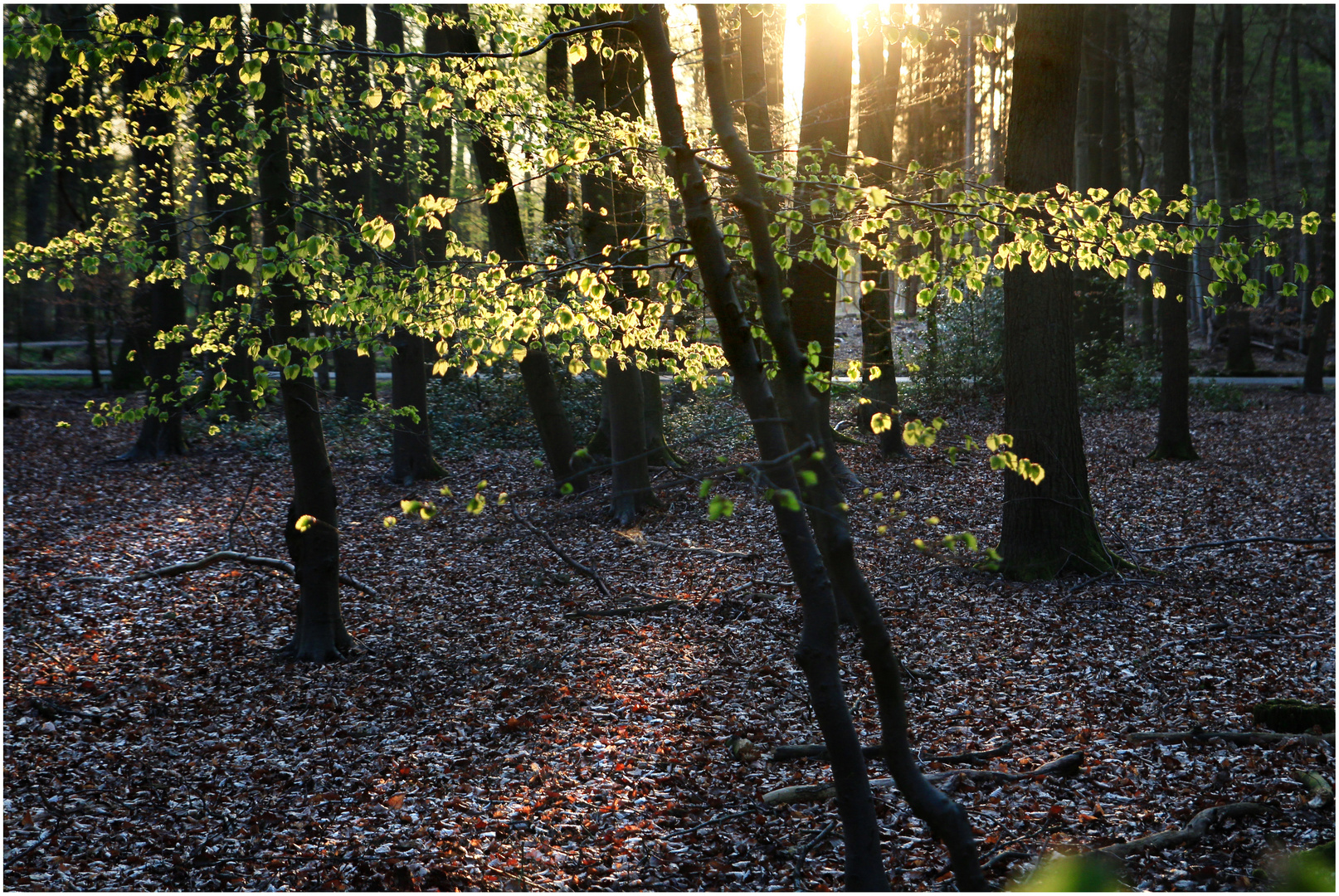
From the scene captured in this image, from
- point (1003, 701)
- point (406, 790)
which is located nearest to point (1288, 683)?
point (1003, 701)

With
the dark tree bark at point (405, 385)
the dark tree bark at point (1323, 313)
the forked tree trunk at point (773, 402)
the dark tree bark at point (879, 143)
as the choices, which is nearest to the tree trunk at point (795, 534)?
the forked tree trunk at point (773, 402)

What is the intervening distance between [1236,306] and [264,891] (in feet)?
82.7

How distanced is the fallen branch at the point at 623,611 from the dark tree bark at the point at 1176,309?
9.38m

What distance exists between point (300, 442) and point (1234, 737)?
21.6 ft

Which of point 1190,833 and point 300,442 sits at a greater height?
point 300,442

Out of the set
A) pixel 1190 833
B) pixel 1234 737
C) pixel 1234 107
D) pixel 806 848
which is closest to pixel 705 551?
pixel 1234 737

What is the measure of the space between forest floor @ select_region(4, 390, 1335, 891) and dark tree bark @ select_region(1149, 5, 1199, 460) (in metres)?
1.82

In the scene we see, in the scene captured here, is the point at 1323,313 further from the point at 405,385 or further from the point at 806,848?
the point at 806,848

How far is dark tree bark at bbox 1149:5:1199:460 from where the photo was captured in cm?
1332

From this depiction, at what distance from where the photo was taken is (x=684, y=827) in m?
4.62

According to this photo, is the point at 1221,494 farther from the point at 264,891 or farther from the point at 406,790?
the point at 264,891

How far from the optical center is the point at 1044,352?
7969 millimetres

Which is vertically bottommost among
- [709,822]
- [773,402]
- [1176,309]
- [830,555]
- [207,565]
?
[709,822]

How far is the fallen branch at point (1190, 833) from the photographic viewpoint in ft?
13.0
